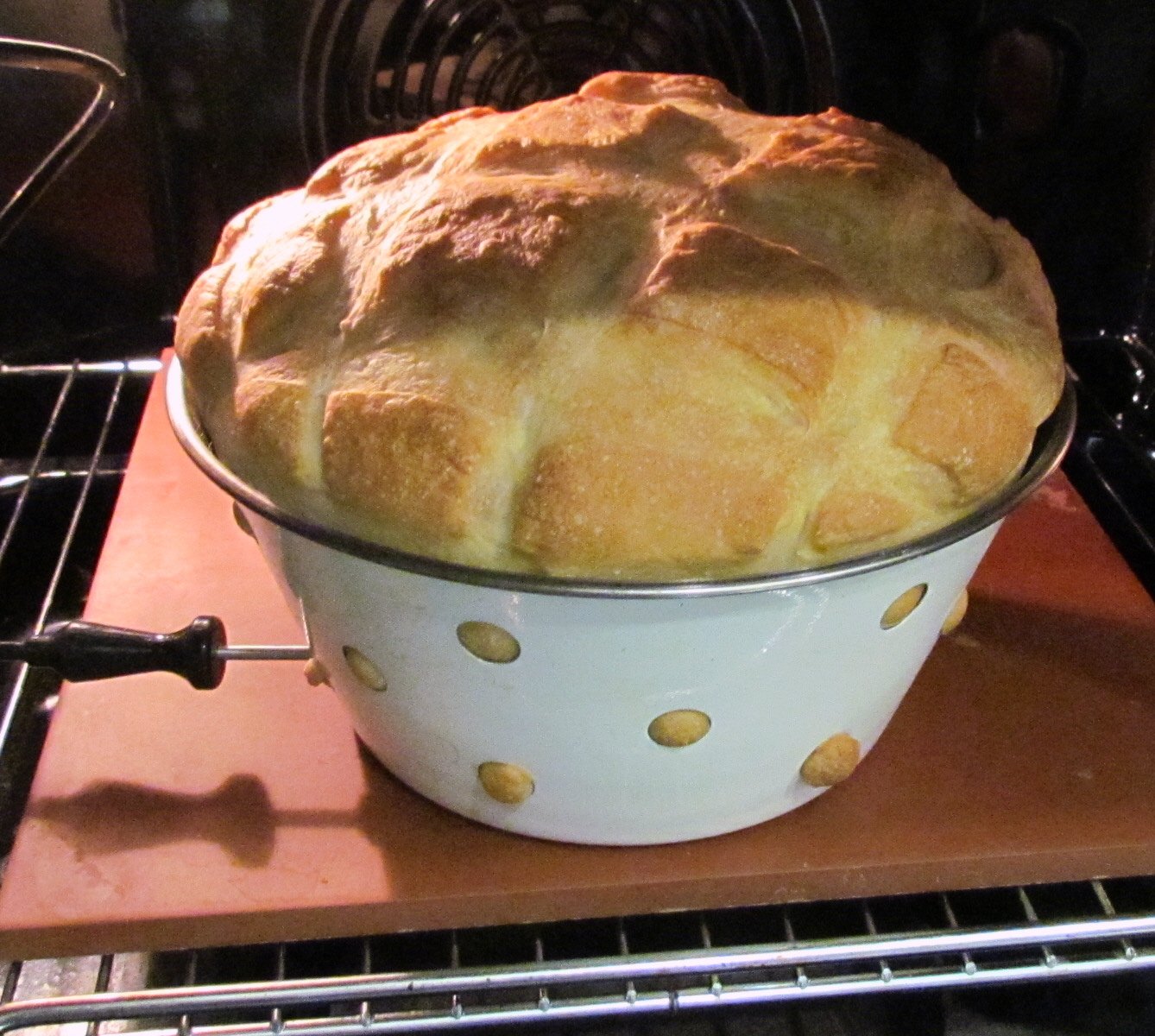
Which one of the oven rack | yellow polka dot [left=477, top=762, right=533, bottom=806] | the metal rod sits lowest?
the oven rack

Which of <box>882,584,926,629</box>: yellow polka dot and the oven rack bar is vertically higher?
<box>882,584,926,629</box>: yellow polka dot

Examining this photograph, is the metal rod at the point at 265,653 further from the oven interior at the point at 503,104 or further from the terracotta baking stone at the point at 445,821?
the oven interior at the point at 503,104

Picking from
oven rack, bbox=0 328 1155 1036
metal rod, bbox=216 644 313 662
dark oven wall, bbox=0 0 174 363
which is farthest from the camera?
dark oven wall, bbox=0 0 174 363

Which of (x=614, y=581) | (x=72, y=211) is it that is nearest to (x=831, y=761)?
(x=614, y=581)

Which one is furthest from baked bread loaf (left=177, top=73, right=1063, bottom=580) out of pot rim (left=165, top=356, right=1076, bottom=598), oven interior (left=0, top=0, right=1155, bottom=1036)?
oven interior (left=0, top=0, right=1155, bottom=1036)

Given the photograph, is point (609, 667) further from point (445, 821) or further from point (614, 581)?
point (445, 821)

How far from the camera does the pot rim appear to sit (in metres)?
0.49

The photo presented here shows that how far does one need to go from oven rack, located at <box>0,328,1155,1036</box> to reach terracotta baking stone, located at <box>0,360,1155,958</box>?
0.12 feet

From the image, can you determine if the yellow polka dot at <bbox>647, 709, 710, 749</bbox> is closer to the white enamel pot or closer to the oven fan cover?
the white enamel pot

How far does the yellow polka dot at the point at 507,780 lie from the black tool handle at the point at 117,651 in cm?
21

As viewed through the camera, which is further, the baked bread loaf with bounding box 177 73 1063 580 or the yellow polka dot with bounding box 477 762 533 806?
the yellow polka dot with bounding box 477 762 533 806

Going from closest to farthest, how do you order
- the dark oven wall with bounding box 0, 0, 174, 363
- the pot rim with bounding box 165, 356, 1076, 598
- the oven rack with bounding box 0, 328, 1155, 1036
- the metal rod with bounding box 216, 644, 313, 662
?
the pot rim with bounding box 165, 356, 1076, 598 → the oven rack with bounding box 0, 328, 1155, 1036 → the metal rod with bounding box 216, 644, 313, 662 → the dark oven wall with bounding box 0, 0, 174, 363

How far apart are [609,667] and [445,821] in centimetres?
21

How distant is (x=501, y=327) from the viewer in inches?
20.7
